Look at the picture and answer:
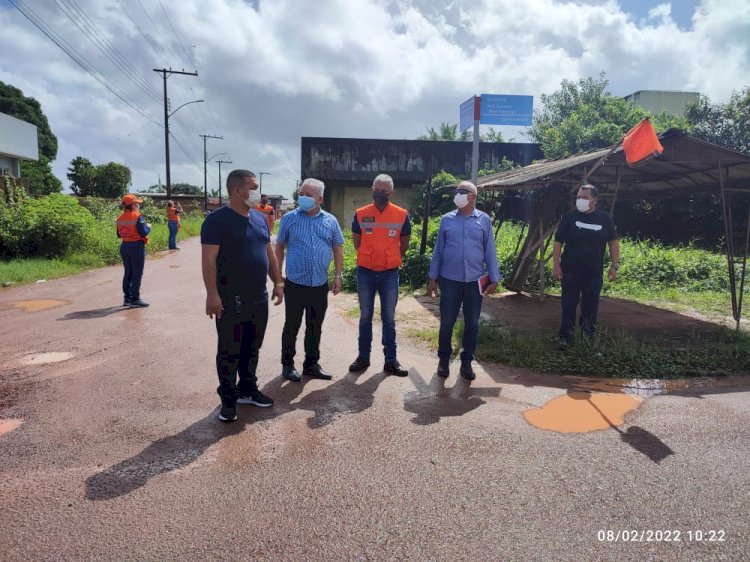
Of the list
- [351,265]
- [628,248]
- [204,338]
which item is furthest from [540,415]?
[628,248]

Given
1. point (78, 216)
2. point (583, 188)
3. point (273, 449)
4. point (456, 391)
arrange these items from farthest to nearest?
point (78, 216) < point (583, 188) < point (456, 391) < point (273, 449)

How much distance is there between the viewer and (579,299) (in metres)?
5.77

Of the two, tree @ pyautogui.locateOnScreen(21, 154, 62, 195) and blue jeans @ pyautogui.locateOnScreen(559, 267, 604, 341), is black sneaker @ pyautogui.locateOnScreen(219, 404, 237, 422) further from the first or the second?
tree @ pyautogui.locateOnScreen(21, 154, 62, 195)

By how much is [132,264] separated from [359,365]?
489 centimetres

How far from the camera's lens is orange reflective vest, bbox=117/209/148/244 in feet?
25.1

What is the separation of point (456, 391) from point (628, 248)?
11.3m

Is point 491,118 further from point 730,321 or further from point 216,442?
point 216,442

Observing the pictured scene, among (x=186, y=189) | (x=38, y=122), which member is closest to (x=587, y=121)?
(x=38, y=122)

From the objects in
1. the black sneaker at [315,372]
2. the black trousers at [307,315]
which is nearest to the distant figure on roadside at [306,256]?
the black trousers at [307,315]

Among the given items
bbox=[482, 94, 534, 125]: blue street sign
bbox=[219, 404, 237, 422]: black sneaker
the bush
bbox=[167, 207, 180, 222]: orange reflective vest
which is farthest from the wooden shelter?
bbox=[167, 207, 180, 222]: orange reflective vest

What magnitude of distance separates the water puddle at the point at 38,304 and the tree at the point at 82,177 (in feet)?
128

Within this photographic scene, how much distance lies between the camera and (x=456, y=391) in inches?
175

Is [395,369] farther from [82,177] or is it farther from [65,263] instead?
[82,177]

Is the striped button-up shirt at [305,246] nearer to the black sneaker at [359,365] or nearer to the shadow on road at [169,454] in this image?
the black sneaker at [359,365]
